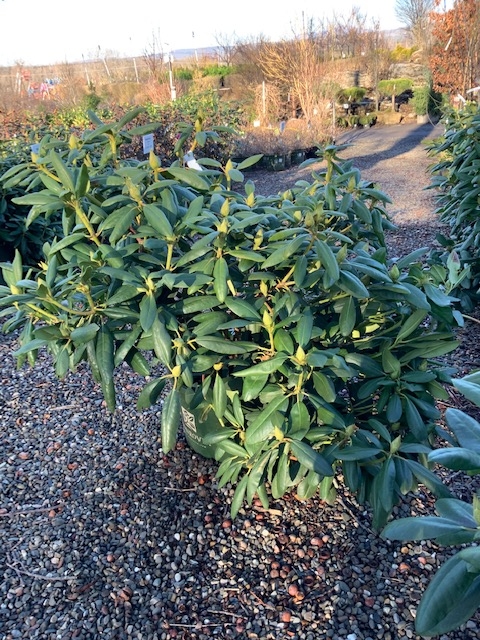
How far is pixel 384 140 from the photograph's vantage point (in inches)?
474

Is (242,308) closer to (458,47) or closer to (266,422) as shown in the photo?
(266,422)

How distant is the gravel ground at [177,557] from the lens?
1547mm

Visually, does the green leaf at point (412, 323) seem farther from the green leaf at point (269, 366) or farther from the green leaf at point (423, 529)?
the green leaf at point (423, 529)

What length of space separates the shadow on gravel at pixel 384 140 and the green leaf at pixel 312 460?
28.0 feet

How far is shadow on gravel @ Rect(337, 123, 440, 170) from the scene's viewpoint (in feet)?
33.2

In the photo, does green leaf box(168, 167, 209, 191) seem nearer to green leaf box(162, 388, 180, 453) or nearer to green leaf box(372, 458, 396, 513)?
green leaf box(162, 388, 180, 453)

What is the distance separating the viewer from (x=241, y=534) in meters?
1.82

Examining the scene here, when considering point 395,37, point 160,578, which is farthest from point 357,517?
point 395,37

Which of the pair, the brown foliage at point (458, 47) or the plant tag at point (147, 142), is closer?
the plant tag at point (147, 142)

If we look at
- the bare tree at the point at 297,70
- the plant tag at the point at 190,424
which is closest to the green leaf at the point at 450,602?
the plant tag at the point at 190,424

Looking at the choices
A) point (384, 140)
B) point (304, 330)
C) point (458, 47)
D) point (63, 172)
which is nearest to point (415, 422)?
point (304, 330)

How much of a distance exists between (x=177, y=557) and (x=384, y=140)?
1199cm

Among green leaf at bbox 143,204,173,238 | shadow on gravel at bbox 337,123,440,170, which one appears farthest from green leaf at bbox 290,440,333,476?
shadow on gravel at bbox 337,123,440,170

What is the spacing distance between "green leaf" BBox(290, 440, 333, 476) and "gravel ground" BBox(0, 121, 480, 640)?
498mm
